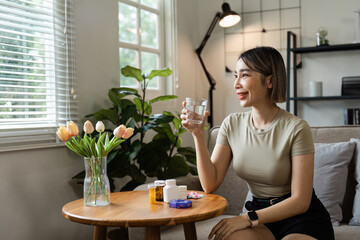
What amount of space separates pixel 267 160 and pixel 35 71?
55.4 inches

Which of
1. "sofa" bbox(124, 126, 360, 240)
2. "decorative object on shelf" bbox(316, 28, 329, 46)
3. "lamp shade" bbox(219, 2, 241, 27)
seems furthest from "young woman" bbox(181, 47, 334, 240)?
"decorative object on shelf" bbox(316, 28, 329, 46)

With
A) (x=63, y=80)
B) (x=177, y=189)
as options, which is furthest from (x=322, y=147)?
(x=63, y=80)

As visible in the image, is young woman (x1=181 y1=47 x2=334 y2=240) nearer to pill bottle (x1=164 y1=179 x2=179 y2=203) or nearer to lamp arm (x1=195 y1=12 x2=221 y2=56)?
pill bottle (x1=164 y1=179 x2=179 y2=203)

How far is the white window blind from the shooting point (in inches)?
85.8

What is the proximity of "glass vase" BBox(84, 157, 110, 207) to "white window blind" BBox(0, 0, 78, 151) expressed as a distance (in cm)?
69

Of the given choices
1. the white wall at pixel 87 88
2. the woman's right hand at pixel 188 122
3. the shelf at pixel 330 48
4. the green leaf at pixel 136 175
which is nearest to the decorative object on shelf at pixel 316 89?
the white wall at pixel 87 88

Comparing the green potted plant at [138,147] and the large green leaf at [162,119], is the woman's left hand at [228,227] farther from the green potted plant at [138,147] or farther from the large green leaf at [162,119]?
the large green leaf at [162,119]

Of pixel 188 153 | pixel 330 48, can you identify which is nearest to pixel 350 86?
pixel 330 48

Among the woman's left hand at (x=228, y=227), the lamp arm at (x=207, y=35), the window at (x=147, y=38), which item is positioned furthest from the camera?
the lamp arm at (x=207, y=35)

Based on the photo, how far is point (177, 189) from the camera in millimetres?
1669

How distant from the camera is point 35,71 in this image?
236 centimetres

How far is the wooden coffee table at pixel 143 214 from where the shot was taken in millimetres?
1377

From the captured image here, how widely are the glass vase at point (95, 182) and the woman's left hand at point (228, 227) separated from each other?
0.44 meters

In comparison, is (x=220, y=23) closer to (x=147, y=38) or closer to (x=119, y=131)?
(x=147, y=38)
